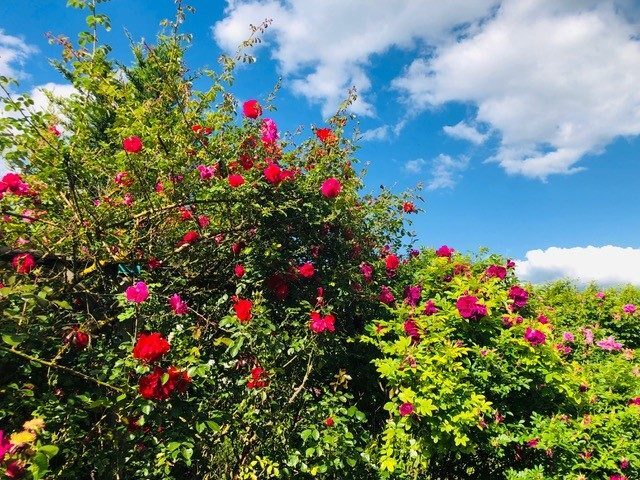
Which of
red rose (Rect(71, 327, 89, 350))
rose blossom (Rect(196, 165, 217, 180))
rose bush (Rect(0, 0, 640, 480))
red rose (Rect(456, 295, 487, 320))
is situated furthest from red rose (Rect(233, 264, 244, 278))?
red rose (Rect(456, 295, 487, 320))

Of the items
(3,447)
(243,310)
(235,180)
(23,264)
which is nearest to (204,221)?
(235,180)

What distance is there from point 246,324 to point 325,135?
216 cm

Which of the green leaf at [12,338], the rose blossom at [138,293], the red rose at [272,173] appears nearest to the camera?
the green leaf at [12,338]

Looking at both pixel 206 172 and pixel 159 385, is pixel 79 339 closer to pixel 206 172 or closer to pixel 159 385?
pixel 159 385

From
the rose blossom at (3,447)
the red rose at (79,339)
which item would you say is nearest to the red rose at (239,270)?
the red rose at (79,339)

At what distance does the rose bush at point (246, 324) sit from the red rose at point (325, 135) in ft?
0.05

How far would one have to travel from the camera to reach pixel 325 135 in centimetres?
438

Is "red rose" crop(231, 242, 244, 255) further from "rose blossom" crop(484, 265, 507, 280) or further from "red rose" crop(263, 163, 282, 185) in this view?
"rose blossom" crop(484, 265, 507, 280)

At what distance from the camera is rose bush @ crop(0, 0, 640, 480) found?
2979 mm

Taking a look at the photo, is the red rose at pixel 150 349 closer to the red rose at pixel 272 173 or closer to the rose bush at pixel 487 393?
the red rose at pixel 272 173

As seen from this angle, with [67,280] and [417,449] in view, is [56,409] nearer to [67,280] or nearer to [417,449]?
[67,280]

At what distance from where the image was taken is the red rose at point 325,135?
436cm

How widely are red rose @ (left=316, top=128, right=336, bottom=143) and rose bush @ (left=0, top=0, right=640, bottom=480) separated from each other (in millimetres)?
15

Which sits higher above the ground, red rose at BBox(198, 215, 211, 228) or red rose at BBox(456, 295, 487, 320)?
red rose at BBox(198, 215, 211, 228)
